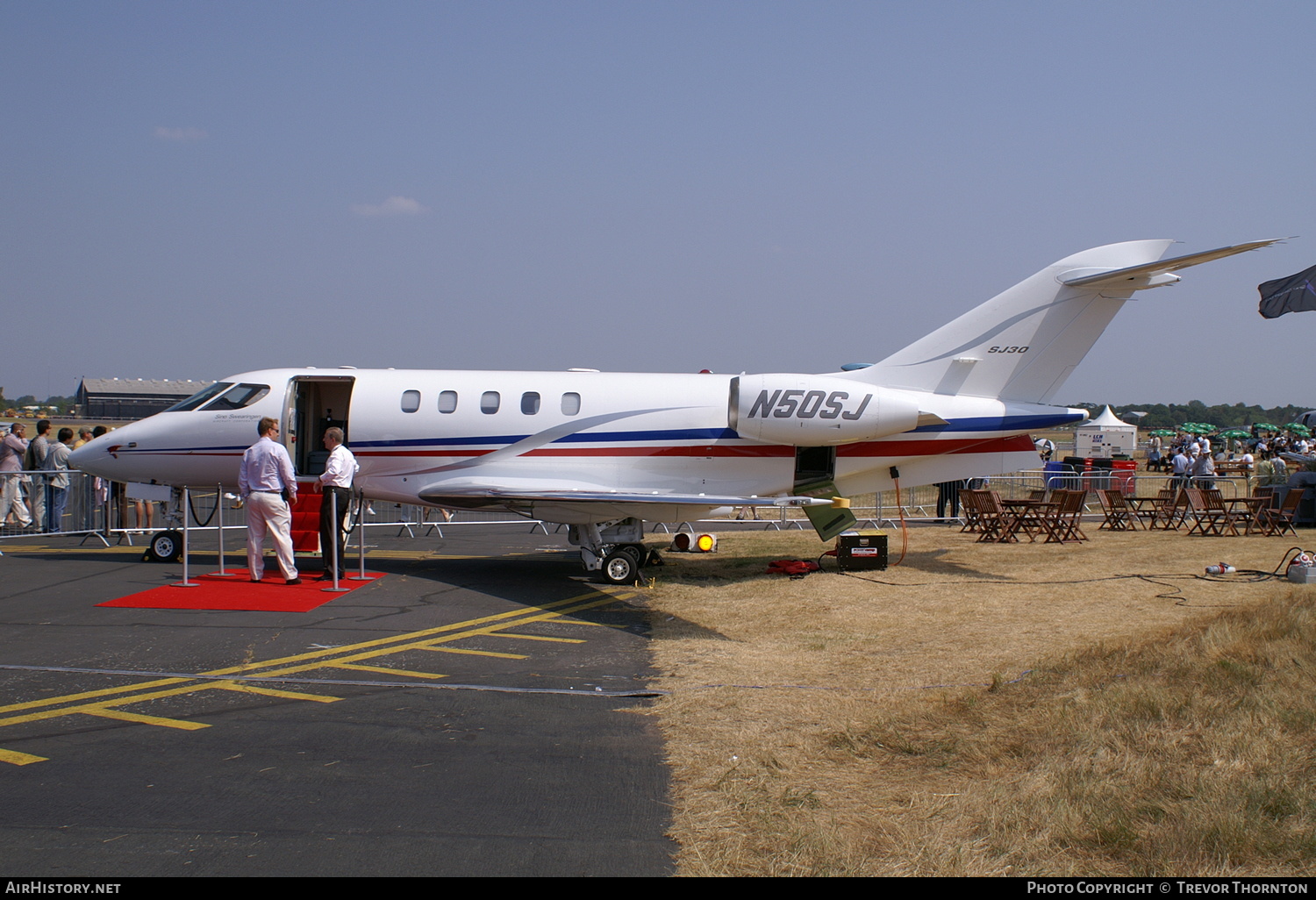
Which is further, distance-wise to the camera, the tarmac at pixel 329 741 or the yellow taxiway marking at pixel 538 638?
the yellow taxiway marking at pixel 538 638

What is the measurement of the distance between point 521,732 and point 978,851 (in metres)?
3.12

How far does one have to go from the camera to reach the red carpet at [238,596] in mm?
10398

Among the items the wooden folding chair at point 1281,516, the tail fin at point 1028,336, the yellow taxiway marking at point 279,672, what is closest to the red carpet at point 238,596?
the yellow taxiway marking at point 279,672

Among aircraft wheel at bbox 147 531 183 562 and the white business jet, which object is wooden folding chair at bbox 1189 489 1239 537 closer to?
the white business jet

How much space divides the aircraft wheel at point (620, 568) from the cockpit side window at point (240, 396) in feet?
19.9

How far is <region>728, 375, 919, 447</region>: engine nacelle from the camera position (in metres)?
13.1

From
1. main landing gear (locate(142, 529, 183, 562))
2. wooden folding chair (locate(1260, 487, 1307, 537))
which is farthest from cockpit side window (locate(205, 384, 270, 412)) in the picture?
wooden folding chair (locate(1260, 487, 1307, 537))

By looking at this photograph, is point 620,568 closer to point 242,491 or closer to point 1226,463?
point 242,491

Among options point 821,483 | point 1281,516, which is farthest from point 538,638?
point 1281,516

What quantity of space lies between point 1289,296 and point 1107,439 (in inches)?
1523

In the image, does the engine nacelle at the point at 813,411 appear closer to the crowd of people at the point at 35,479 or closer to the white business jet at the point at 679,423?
the white business jet at the point at 679,423

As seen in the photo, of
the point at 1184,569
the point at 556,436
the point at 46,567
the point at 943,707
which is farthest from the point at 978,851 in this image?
the point at 46,567

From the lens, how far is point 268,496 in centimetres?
1160

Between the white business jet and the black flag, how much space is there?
74.5 inches
